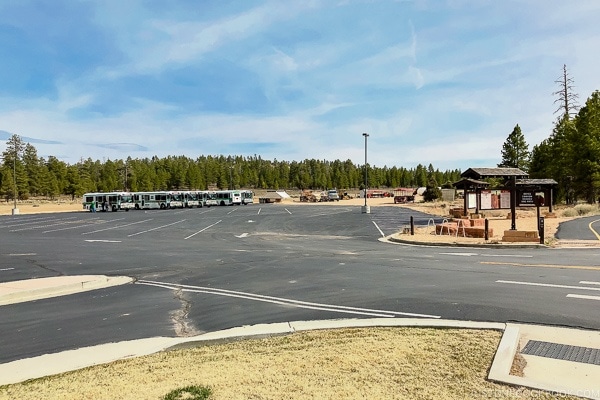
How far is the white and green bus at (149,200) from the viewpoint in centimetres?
7356

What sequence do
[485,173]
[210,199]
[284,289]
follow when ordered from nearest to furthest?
[284,289], [485,173], [210,199]

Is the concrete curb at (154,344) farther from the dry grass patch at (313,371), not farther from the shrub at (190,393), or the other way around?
the shrub at (190,393)

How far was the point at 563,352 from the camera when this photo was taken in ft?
19.9

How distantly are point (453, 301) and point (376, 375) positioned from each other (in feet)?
15.7

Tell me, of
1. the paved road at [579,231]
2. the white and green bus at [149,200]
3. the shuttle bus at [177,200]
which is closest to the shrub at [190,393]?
the paved road at [579,231]

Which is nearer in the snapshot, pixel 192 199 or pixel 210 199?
pixel 192 199

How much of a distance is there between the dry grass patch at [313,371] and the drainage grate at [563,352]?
0.51 m

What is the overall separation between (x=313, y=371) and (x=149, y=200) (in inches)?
2872

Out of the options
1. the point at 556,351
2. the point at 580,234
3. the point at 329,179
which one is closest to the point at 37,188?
the point at 329,179

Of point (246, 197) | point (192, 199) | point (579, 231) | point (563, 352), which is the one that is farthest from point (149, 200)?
point (563, 352)

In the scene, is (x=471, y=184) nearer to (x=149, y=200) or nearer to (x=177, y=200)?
(x=177, y=200)

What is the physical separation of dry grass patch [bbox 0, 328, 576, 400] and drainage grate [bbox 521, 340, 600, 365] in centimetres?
51

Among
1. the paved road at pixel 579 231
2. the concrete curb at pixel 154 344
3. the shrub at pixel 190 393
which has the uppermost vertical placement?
the shrub at pixel 190 393

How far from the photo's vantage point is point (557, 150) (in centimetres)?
5834
